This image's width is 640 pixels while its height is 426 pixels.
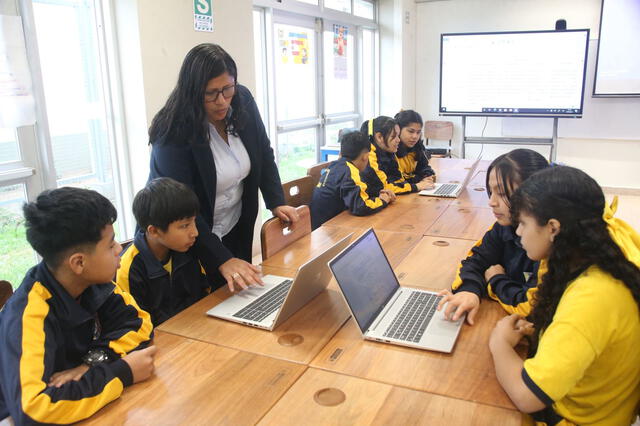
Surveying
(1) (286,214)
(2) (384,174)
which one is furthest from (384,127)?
(1) (286,214)

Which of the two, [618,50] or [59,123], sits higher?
[618,50]

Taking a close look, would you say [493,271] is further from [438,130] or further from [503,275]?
[438,130]

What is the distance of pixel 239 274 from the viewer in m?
1.62

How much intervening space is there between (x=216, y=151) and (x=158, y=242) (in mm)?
433

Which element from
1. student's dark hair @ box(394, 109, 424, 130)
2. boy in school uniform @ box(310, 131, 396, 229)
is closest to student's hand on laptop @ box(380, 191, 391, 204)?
boy in school uniform @ box(310, 131, 396, 229)

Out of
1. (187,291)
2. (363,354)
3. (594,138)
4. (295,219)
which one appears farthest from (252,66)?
(594,138)

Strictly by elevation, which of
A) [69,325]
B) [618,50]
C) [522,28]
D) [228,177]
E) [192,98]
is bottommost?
[69,325]

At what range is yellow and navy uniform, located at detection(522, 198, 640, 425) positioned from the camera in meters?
0.99

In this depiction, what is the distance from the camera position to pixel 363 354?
1263 mm

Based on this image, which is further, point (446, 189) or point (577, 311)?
point (446, 189)

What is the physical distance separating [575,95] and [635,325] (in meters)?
5.19

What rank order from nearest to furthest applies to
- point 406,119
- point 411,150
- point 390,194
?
point 390,194
point 406,119
point 411,150

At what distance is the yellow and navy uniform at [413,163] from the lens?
12.0ft

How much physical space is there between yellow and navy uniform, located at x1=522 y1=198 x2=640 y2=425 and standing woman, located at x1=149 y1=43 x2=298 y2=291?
0.89 metres
